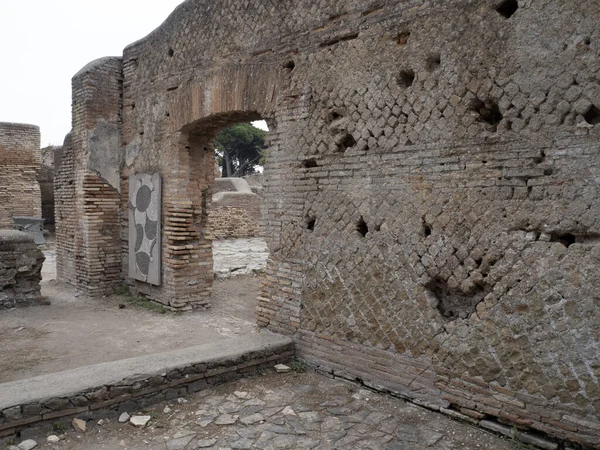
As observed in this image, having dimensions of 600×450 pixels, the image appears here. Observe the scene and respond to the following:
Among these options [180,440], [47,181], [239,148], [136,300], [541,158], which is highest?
[239,148]

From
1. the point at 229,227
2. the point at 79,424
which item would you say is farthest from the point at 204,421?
the point at 229,227

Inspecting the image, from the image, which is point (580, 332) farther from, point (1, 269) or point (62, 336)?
point (1, 269)

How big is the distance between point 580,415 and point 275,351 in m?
2.58

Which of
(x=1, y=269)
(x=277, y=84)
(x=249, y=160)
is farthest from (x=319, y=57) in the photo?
(x=249, y=160)

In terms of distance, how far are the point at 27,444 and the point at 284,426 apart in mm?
1723

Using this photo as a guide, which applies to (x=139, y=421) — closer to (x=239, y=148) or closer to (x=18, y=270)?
(x=18, y=270)

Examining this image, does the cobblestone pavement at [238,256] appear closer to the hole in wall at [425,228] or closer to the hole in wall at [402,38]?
the hole in wall at [425,228]

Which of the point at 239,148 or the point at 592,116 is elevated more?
the point at 239,148

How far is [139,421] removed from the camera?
3.73 meters

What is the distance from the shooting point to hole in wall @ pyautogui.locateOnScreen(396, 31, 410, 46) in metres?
4.06

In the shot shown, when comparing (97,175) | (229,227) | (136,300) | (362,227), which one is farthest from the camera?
(229,227)

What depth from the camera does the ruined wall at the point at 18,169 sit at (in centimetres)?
1445

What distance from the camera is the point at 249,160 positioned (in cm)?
3334

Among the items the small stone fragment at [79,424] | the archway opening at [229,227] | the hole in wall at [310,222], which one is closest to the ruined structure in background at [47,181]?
the archway opening at [229,227]
